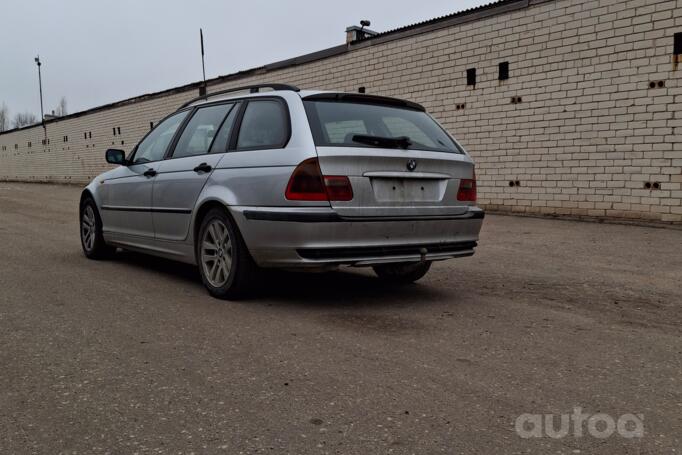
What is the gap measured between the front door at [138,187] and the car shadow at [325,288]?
1.75 feet

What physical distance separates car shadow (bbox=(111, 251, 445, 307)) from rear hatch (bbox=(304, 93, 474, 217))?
0.82 metres

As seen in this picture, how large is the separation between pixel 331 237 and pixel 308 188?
0.38m

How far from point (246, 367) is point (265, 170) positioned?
5.62ft

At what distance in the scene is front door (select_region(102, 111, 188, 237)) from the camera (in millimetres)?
5809

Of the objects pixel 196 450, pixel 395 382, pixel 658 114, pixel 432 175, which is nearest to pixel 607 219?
pixel 658 114

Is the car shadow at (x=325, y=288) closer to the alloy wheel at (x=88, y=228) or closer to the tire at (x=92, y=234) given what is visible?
the tire at (x=92, y=234)

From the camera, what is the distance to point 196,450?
7.18 ft

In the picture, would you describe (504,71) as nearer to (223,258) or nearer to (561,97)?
(561,97)

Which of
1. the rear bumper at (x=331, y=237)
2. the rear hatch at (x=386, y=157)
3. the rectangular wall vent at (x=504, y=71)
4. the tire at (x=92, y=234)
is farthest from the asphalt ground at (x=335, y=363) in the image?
the rectangular wall vent at (x=504, y=71)

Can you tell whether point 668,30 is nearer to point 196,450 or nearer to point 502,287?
point 502,287

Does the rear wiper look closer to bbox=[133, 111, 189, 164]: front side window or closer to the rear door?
the rear door

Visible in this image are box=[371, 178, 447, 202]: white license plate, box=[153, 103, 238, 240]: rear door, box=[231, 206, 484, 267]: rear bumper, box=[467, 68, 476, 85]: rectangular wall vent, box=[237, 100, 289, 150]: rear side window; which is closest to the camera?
box=[231, 206, 484, 267]: rear bumper

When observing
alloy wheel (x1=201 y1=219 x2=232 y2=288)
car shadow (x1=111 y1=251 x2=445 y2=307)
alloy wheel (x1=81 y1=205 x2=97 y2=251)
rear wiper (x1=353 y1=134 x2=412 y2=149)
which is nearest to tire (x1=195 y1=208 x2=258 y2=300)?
alloy wheel (x1=201 y1=219 x2=232 y2=288)

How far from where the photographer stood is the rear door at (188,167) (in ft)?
16.5
